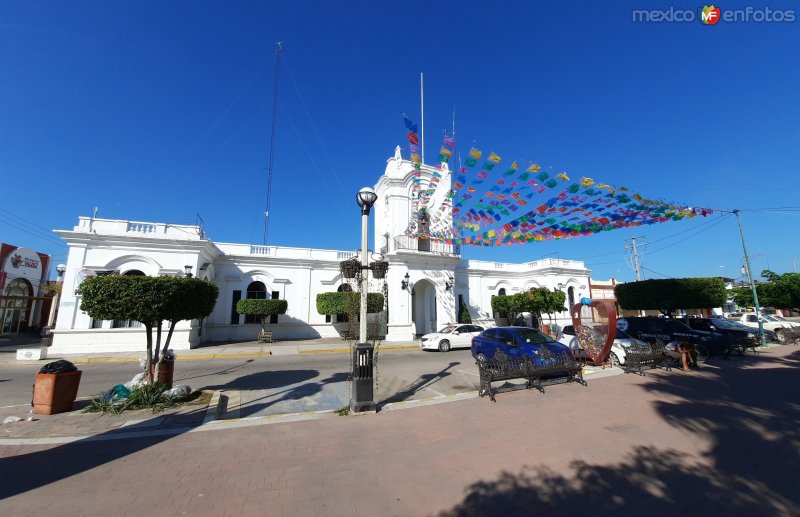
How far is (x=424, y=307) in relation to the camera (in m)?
26.8

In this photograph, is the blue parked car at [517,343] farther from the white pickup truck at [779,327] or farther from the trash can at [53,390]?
the white pickup truck at [779,327]

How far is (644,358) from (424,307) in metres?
17.0

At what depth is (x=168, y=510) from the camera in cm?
359

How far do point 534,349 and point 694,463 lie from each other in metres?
5.69

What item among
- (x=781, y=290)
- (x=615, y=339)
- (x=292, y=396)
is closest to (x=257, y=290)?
(x=292, y=396)

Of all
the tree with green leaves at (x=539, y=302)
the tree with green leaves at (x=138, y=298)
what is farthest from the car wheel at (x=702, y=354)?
the tree with green leaves at (x=138, y=298)

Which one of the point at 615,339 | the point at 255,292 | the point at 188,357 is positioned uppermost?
the point at 255,292

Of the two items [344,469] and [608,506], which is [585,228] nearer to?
[608,506]

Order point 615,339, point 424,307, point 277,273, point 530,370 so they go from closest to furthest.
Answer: point 530,370, point 615,339, point 277,273, point 424,307

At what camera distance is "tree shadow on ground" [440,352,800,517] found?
3557 millimetres

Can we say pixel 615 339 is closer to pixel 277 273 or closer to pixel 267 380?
pixel 267 380

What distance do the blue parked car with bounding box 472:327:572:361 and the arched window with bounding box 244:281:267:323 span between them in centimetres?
1702

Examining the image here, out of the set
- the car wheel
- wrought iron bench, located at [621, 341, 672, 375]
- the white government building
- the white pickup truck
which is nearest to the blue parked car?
wrought iron bench, located at [621, 341, 672, 375]

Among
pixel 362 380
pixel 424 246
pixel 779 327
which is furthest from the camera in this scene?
pixel 424 246
